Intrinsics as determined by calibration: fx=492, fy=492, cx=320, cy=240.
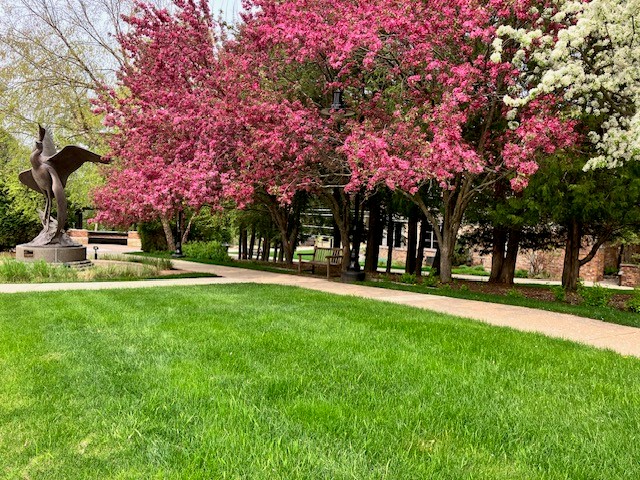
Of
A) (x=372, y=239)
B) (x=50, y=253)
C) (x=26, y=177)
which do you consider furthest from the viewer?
(x=372, y=239)

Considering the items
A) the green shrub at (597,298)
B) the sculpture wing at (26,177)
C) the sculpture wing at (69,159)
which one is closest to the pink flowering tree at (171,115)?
the sculpture wing at (69,159)

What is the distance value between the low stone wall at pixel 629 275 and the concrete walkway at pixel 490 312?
53.9ft

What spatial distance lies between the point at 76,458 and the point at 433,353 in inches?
138

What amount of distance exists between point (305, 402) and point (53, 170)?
1485cm

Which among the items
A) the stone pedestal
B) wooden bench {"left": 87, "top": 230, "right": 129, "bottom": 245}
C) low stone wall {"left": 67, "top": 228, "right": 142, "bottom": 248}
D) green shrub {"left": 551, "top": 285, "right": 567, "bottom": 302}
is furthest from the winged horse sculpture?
wooden bench {"left": 87, "top": 230, "right": 129, "bottom": 245}

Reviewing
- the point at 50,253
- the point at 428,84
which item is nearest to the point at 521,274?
the point at 428,84

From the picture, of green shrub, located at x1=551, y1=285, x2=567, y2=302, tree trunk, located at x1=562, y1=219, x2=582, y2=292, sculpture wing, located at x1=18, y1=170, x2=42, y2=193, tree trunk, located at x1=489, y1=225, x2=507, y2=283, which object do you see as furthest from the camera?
sculpture wing, located at x1=18, y1=170, x2=42, y2=193

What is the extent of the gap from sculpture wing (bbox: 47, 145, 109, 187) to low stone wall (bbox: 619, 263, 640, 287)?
22.5 meters

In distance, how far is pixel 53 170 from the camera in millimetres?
15469

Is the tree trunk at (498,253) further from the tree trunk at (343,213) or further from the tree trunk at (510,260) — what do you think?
the tree trunk at (343,213)

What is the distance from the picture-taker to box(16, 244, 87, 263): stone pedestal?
48.2 ft

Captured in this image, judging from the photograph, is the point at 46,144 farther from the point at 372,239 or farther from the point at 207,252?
the point at 372,239

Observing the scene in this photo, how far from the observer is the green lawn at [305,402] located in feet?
9.02

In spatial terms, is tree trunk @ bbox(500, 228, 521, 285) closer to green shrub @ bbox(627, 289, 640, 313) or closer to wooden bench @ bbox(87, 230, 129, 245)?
green shrub @ bbox(627, 289, 640, 313)
